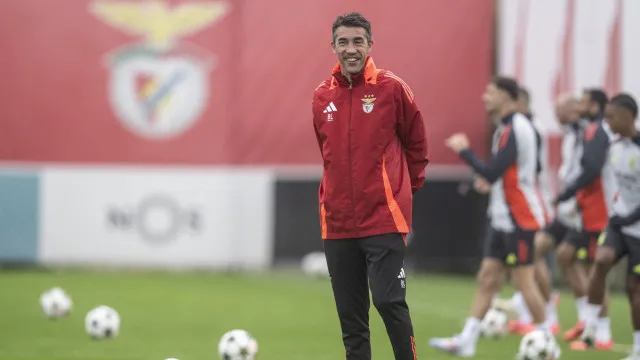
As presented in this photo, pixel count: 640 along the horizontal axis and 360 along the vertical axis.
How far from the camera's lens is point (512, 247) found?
10.4 m

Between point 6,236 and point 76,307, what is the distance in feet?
20.0

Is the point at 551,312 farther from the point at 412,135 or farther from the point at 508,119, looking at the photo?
the point at 412,135

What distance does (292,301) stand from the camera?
598 inches

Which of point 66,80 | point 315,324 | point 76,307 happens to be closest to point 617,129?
point 315,324

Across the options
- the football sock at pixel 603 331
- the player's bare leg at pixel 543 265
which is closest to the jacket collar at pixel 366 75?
the football sock at pixel 603 331

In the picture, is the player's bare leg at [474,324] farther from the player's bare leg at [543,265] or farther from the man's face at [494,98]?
the player's bare leg at [543,265]

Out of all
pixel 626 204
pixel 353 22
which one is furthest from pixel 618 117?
pixel 353 22

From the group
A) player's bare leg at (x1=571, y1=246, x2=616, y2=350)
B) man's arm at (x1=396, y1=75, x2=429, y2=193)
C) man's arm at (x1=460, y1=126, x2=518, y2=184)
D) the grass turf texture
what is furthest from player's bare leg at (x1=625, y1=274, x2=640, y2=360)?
man's arm at (x1=396, y1=75, x2=429, y2=193)

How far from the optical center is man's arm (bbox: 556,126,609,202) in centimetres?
1105

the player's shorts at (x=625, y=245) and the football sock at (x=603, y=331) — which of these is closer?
the player's shorts at (x=625, y=245)

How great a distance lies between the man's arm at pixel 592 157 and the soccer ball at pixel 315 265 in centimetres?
789

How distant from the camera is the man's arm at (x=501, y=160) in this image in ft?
33.1

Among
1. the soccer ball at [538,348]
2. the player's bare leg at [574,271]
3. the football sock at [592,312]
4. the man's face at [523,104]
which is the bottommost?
the soccer ball at [538,348]

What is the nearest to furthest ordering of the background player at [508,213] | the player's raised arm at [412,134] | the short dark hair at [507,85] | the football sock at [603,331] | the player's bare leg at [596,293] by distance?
1. the player's raised arm at [412,134]
2. the player's bare leg at [596,293]
3. the background player at [508,213]
4. the short dark hair at [507,85]
5. the football sock at [603,331]
